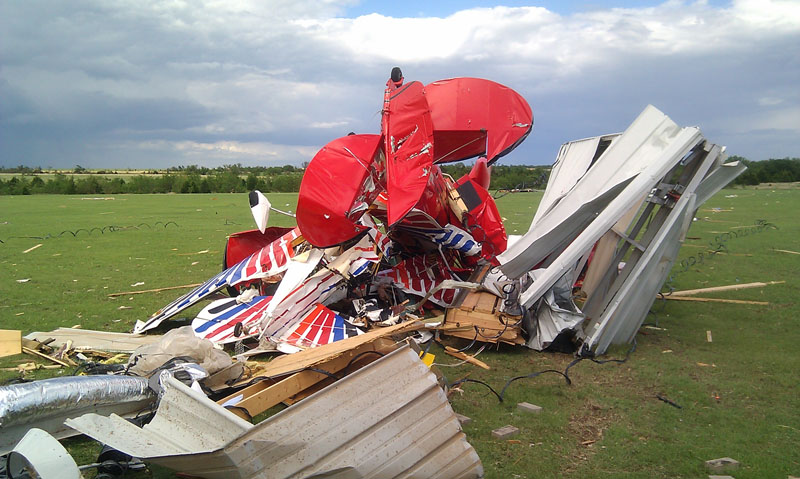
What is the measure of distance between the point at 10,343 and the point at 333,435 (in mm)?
4574

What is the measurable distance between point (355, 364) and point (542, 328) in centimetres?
233

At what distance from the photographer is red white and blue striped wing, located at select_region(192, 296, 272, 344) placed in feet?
21.0

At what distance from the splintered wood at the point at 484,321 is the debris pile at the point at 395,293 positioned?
0.02m

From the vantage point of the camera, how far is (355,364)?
497cm

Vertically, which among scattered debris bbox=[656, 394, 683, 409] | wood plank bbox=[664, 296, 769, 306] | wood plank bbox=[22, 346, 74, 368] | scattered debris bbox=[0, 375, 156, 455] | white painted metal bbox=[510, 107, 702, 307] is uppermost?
white painted metal bbox=[510, 107, 702, 307]

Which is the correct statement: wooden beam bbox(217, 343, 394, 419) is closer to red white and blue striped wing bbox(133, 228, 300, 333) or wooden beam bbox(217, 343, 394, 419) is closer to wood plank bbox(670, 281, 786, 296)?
red white and blue striped wing bbox(133, 228, 300, 333)

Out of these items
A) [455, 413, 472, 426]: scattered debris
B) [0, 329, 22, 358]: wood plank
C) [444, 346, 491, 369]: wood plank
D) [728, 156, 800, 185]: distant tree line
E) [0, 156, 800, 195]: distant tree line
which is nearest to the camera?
[455, 413, 472, 426]: scattered debris

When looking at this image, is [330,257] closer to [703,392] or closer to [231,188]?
[703,392]

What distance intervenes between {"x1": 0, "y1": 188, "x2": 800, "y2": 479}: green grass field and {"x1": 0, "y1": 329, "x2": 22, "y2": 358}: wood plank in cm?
11

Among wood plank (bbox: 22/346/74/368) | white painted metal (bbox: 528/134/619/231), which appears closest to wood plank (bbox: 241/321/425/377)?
wood plank (bbox: 22/346/74/368)

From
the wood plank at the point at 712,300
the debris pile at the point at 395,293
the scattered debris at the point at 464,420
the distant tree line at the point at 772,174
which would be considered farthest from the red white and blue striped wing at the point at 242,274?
the distant tree line at the point at 772,174

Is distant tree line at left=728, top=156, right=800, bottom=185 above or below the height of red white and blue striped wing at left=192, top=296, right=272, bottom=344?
above

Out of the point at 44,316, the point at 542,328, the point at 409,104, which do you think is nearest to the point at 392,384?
the point at 542,328

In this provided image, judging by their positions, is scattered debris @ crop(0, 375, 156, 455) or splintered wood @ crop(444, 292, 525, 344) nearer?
scattered debris @ crop(0, 375, 156, 455)
